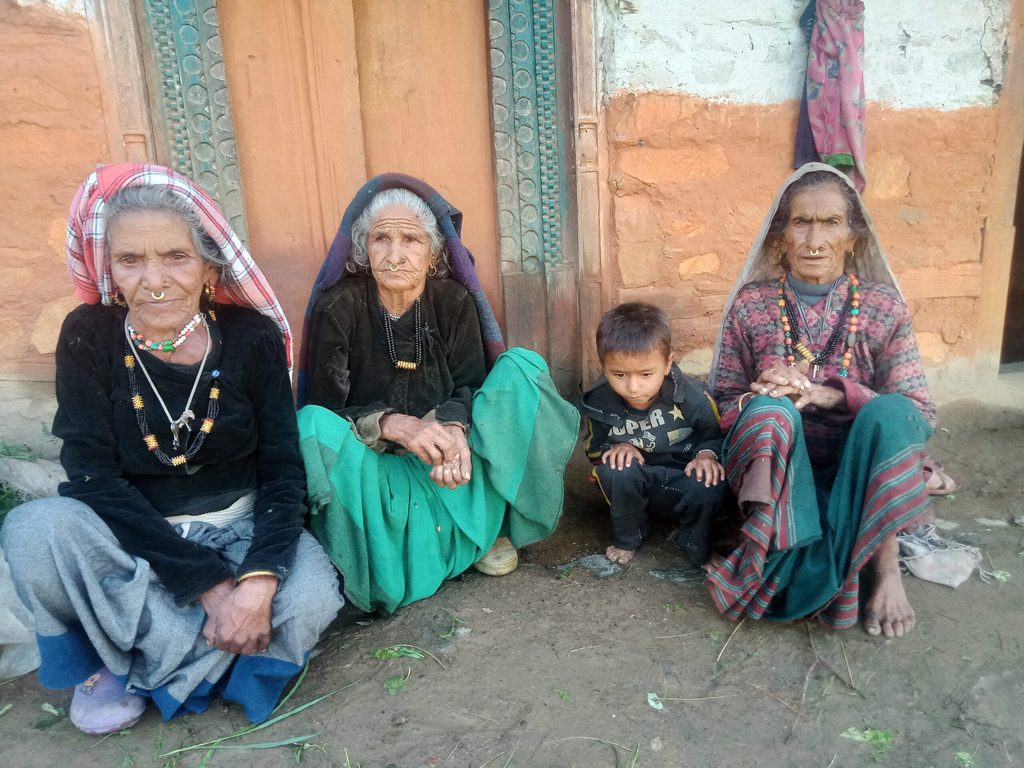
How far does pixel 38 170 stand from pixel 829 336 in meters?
3.44

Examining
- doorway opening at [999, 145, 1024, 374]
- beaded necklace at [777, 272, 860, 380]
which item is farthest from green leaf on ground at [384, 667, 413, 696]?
doorway opening at [999, 145, 1024, 374]

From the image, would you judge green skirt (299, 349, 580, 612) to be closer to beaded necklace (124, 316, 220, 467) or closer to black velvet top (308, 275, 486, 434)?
black velvet top (308, 275, 486, 434)

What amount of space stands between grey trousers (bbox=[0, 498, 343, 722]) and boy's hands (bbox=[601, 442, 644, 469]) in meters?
1.13

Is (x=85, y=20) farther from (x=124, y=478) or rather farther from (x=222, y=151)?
(x=124, y=478)

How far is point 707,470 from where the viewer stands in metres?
2.56

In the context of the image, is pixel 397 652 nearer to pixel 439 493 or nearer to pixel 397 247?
pixel 439 493

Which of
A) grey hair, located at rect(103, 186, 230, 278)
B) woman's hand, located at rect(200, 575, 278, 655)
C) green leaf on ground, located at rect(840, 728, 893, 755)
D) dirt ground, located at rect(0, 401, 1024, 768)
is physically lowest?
green leaf on ground, located at rect(840, 728, 893, 755)

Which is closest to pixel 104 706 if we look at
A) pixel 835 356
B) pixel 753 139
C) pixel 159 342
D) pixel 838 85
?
pixel 159 342

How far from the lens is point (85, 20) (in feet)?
10.2

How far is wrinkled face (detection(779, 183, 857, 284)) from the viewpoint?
2.63 metres

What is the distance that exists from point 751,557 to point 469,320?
1325mm

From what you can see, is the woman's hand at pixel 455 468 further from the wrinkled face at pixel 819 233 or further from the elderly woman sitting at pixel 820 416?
the wrinkled face at pixel 819 233

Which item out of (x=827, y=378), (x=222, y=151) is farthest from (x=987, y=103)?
(x=222, y=151)

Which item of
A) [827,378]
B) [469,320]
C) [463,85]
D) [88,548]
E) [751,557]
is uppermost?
[463,85]
